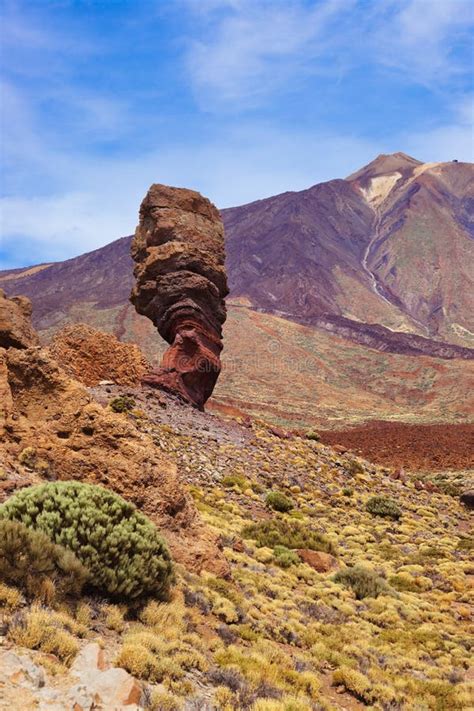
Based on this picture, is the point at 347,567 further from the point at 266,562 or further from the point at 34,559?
the point at 34,559

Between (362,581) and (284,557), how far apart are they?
6.64 ft

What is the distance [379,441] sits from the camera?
1775 inches

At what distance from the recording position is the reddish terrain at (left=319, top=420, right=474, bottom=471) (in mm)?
37906

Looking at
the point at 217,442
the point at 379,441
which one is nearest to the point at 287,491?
the point at 217,442

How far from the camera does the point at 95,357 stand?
2548 cm

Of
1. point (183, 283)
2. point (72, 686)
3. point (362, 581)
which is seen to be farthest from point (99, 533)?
point (183, 283)

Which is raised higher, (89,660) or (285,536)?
(89,660)

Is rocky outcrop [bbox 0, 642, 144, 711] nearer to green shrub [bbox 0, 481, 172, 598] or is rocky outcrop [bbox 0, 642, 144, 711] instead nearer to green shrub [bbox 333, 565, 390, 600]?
green shrub [bbox 0, 481, 172, 598]

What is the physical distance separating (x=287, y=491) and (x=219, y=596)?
12349 millimetres

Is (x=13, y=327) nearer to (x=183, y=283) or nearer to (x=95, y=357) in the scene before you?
(x=95, y=357)

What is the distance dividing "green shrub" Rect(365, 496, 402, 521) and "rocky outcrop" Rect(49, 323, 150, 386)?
12.1 meters

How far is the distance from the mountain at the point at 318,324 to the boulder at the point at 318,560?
42555mm

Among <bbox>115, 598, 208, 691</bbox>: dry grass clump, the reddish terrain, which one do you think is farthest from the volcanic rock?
<bbox>115, 598, 208, 691</bbox>: dry grass clump

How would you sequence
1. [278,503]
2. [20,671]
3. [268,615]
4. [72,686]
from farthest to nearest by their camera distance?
[278,503] → [268,615] → [72,686] → [20,671]
